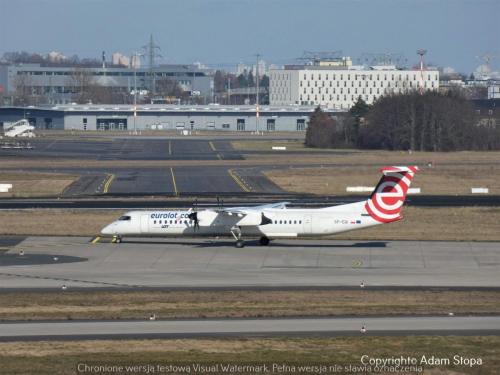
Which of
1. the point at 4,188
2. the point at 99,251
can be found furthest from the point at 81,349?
the point at 4,188

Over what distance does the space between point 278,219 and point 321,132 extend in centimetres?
11404

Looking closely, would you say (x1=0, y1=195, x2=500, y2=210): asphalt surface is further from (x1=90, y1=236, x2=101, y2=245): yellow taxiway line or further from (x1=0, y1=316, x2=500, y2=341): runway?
(x1=0, y1=316, x2=500, y2=341): runway

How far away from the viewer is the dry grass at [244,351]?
32.2 m

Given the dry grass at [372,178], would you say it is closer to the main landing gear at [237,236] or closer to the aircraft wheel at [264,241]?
the aircraft wheel at [264,241]

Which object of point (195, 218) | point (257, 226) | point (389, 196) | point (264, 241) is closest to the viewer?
point (389, 196)

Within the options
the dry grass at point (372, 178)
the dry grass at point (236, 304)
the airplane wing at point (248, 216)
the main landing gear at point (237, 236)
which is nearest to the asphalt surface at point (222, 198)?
the dry grass at point (372, 178)

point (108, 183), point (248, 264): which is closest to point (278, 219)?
point (248, 264)

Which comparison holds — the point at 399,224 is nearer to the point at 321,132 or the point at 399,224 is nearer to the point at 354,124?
the point at 354,124

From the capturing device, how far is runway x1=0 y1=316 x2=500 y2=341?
36625 millimetres

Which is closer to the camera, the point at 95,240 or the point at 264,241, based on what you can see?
the point at 264,241

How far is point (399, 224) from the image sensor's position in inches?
2766

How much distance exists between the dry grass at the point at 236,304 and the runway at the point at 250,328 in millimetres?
1147

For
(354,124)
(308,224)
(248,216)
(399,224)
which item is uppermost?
(248,216)

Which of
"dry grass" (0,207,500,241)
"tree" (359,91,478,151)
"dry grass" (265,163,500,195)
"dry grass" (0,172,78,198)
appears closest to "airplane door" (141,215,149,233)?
"dry grass" (0,207,500,241)
